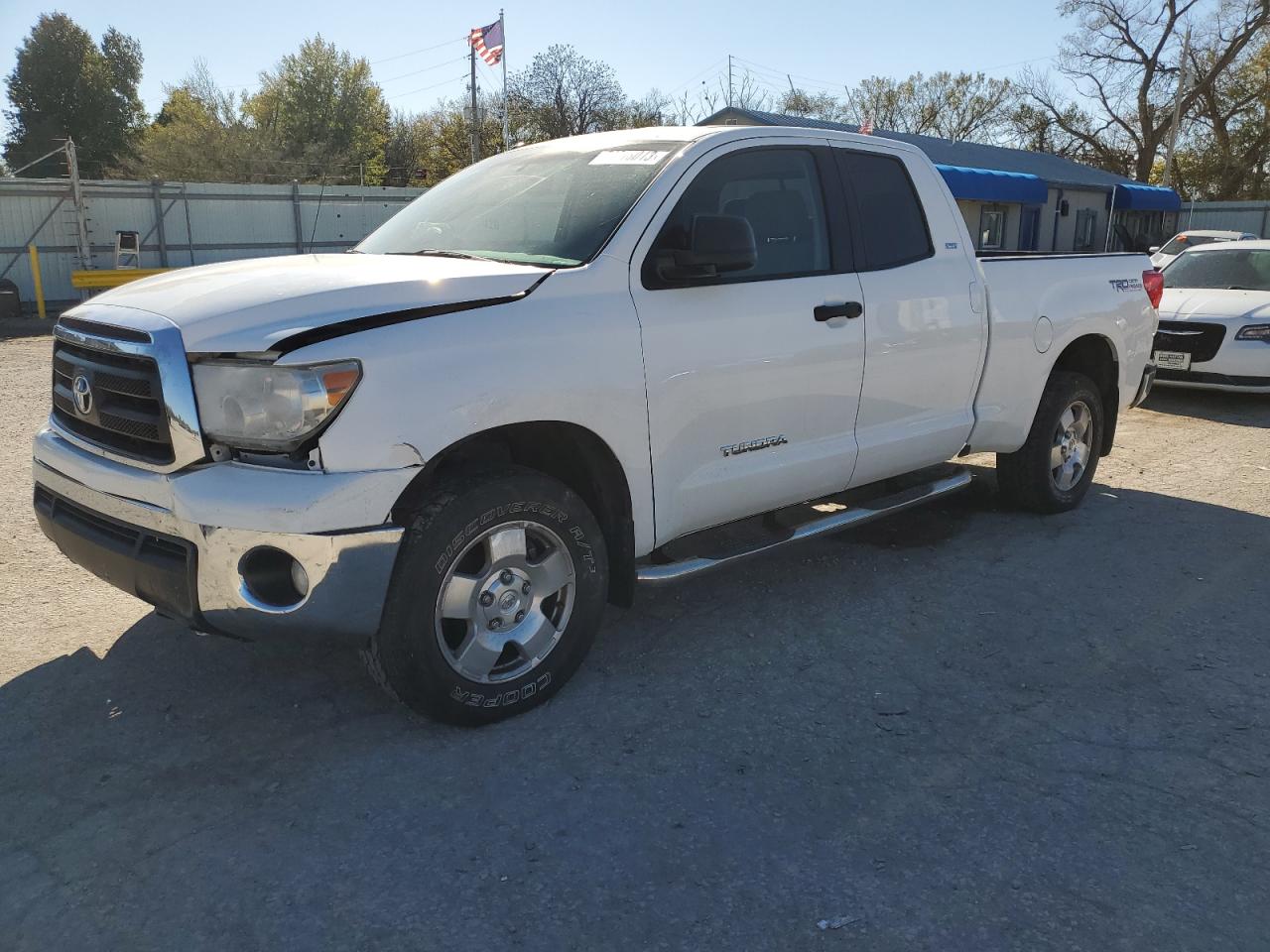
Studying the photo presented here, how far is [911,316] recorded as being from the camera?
458 centimetres

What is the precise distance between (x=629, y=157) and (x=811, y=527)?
174cm

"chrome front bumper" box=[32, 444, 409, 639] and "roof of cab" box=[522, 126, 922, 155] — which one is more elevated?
"roof of cab" box=[522, 126, 922, 155]

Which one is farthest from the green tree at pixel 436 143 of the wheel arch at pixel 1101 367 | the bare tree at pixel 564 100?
the wheel arch at pixel 1101 367

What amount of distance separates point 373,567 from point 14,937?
4.02 feet

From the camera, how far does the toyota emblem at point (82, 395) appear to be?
131 inches

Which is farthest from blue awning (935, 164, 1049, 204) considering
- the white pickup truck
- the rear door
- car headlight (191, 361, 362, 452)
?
car headlight (191, 361, 362, 452)

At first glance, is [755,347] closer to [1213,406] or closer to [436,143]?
[1213,406]

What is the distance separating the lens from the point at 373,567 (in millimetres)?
2977

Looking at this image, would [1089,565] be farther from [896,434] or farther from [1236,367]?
[1236,367]

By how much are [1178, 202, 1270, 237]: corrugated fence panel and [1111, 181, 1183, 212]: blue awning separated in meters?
1.31

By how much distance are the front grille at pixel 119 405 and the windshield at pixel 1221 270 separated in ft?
35.8

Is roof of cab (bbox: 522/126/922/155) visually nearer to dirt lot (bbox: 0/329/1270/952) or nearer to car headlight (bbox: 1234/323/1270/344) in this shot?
dirt lot (bbox: 0/329/1270/952)

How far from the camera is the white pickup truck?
9.66ft

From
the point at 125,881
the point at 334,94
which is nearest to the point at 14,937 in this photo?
the point at 125,881
